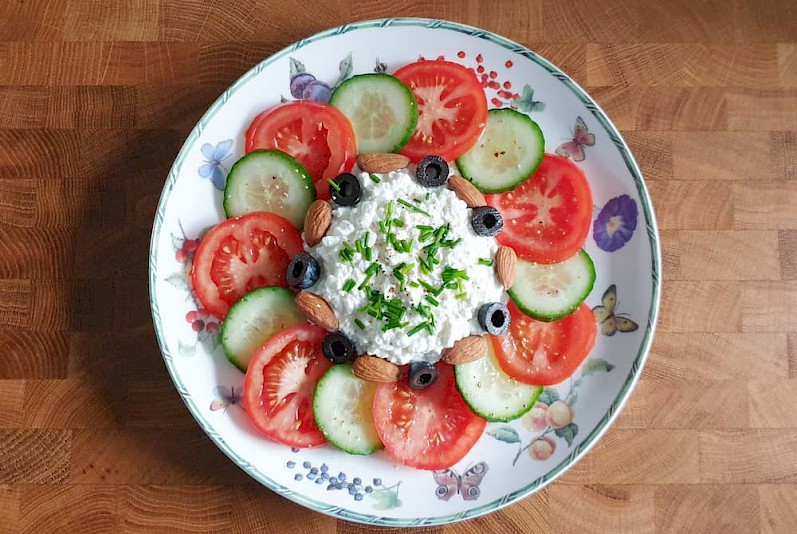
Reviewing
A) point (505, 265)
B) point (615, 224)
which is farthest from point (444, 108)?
point (615, 224)

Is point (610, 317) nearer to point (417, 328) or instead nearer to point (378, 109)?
point (417, 328)

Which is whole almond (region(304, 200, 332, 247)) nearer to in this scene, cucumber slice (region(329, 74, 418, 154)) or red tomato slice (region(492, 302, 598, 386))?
cucumber slice (region(329, 74, 418, 154))

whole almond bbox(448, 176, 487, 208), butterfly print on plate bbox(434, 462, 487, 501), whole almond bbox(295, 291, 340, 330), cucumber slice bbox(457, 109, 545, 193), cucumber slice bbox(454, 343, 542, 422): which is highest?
cucumber slice bbox(457, 109, 545, 193)

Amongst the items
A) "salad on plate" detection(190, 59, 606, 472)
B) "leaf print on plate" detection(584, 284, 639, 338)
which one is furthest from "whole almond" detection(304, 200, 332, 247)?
"leaf print on plate" detection(584, 284, 639, 338)

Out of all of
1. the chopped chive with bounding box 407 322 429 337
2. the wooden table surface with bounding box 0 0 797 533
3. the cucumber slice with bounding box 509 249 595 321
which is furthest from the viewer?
the wooden table surface with bounding box 0 0 797 533

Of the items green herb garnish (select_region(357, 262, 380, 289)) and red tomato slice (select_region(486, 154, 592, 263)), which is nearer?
green herb garnish (select_region(357, 262, 380, 289))

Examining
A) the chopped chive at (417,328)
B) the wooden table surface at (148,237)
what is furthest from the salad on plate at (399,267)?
the wooden table surface at (148,237)
